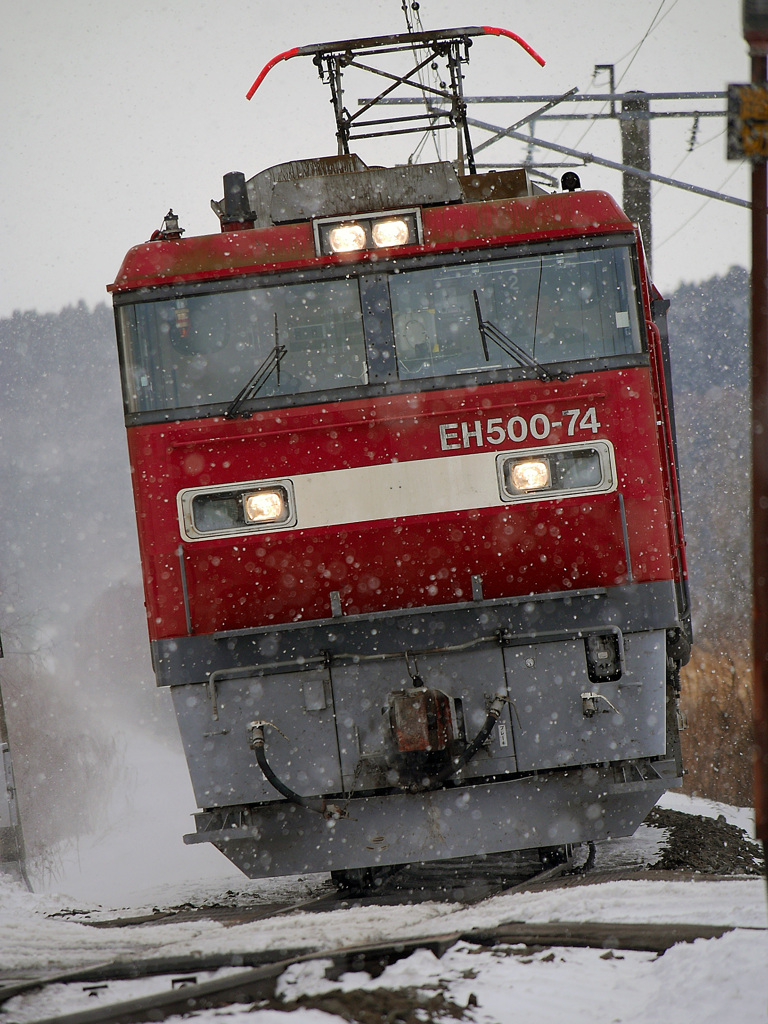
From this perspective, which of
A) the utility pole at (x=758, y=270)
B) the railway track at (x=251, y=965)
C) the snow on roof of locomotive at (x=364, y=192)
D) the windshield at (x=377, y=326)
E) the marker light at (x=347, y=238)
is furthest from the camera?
the snow on roof of locomotive at (x=364, y=192)

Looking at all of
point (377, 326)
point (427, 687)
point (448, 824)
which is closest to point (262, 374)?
point (377, 326)

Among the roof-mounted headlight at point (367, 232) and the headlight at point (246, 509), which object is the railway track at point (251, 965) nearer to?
the headlight at point (246, 509)

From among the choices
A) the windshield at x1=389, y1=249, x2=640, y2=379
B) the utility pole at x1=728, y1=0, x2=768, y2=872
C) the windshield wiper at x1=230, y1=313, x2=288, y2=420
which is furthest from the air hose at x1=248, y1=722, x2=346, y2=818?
the utility pole at x1=728, y1=0, x2=768, y2=872

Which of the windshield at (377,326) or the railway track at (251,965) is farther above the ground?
the windshield at (377,326)

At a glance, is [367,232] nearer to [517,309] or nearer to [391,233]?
[391,233]

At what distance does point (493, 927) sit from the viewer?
4.41 m

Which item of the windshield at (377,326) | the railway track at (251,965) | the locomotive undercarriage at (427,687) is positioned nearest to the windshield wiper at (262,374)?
the windshield at (377,326)

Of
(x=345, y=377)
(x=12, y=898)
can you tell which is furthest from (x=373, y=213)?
(x=12, y=898)

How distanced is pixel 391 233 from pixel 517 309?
0.87m

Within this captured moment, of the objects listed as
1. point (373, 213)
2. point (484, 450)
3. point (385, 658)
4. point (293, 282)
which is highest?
point (373, 213)

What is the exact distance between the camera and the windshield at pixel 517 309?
5.86 meters

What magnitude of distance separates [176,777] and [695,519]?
86.1ft

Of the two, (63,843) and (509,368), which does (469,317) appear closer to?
(509,368)

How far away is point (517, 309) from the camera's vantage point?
5887 mm
